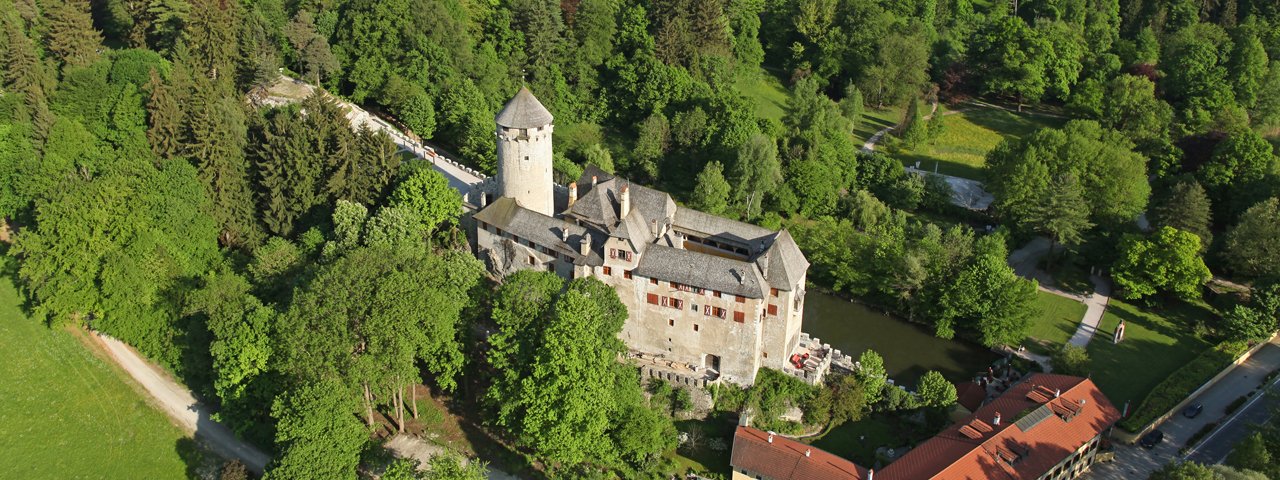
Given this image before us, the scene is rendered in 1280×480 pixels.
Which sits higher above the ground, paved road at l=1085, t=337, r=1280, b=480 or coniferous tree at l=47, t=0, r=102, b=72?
coniferous tree at l=47, t=0, r=102, b=72

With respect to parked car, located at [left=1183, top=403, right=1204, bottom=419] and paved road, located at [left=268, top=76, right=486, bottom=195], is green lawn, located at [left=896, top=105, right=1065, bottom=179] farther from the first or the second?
paved road, located at [left=268, top=76, right=486, bottom=195]

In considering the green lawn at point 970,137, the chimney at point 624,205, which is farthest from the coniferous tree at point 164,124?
the green lawn at point 970,137

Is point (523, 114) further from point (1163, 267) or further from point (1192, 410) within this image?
point (1163, 267)

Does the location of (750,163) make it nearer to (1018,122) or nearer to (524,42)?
(524,42)

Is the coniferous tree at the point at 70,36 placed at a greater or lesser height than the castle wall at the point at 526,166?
greater

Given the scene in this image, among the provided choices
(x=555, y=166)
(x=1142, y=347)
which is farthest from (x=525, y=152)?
(x=1142, y=347)

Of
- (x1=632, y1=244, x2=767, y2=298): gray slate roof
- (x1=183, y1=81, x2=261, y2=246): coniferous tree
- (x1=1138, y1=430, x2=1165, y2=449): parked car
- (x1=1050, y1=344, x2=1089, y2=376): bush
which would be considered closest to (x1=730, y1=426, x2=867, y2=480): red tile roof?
(x1=632, y1=244, x2=767, y2=298): gray slate roof

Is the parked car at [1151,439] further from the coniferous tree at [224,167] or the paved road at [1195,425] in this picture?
the coniferous tree at [224,167]
